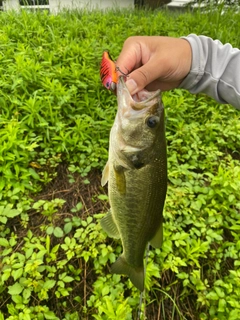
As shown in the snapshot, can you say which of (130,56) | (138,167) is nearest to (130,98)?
(138,167)

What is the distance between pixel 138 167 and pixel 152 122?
0.82ft

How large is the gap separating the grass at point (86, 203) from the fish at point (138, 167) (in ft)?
2.22

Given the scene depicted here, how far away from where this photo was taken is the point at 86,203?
2.85 metres

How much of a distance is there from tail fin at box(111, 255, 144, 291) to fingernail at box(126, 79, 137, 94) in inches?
41.4

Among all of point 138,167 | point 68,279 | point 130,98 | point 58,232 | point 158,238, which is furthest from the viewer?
point 58,232

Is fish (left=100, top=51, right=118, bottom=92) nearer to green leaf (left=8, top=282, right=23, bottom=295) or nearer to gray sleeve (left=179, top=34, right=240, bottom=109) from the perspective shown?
gray sleeve (left=179, top=34, right=240, bottom=109)

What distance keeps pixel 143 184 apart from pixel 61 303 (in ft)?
4.27

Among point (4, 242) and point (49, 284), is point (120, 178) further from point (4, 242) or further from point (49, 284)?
point (4, 242)

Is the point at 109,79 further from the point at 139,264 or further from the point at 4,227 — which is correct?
the point at 4,227

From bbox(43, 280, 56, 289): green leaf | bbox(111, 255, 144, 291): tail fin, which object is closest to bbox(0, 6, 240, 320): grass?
bbox(43, 280, 56, 289): green leaf

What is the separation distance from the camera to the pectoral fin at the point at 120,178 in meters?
1.63

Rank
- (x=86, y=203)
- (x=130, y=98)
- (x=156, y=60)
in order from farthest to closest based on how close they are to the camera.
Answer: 1. (x=86, y=203)
2. (x=156, y=60)
3. (x=130, y=98)

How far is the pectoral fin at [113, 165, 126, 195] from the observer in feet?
5.34

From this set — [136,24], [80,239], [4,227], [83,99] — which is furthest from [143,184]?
[136,24]
